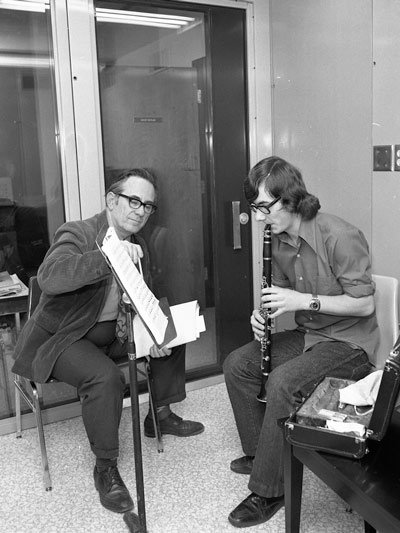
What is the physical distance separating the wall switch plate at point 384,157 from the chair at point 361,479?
3.77ft

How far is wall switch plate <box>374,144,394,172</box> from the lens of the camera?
2.58 m

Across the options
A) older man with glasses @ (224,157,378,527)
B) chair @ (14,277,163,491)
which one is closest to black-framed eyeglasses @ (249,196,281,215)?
older man with glasses @ (224,157,378,527)

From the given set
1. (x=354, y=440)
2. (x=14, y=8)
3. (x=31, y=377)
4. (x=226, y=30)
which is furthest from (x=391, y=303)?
(x=14, y=8)

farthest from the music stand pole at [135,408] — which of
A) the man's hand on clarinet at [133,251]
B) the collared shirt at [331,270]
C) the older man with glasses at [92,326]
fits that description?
the collared shirt at [331,270]

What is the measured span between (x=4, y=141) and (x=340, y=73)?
152 centimetres

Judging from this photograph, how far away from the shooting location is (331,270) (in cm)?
231

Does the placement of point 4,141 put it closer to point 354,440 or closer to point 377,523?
point 354,440

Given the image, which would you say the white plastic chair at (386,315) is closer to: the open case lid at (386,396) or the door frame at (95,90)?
the open case lid at (386,396)

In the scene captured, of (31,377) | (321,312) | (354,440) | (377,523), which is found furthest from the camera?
(31,377)

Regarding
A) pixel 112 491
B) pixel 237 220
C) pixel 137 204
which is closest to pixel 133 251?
pixel 137 204

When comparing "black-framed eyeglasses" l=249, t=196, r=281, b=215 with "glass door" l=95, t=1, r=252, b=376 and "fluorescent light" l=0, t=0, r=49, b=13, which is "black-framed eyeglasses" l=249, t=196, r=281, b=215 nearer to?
"glass door" l=95, t=1, r=252, b=376

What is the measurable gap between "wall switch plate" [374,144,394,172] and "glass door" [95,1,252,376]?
832 mm

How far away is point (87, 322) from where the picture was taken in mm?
2477

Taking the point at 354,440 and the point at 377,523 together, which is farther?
Answer: the point at 354,440
